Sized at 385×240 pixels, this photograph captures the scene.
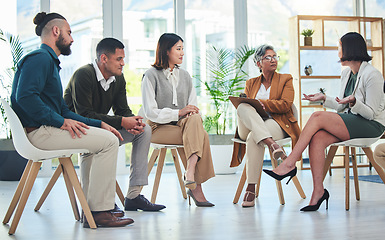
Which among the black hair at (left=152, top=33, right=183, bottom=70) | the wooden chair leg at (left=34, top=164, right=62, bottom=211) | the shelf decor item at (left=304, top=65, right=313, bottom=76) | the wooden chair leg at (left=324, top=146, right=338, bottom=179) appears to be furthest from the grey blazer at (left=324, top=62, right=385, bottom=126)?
the shelf decor item at (left=304, top=65, right=313, bottom=76)

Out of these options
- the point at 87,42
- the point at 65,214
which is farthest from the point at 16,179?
the point at 65,214

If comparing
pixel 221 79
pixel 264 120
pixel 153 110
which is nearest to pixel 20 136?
pixel 153 110

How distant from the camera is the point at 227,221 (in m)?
2.72

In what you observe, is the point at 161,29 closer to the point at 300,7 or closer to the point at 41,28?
the point at 300,7

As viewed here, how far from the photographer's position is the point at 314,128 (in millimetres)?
3088

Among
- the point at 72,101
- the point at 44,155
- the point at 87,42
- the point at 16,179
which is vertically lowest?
the point at 16,179

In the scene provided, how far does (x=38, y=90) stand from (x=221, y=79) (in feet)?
12.4

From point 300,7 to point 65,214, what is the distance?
5268mm

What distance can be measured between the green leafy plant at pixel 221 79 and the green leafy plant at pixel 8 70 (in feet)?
7.41

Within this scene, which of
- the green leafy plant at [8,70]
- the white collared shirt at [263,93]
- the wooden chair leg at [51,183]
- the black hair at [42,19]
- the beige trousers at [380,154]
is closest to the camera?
the beige trousers at [380,154]

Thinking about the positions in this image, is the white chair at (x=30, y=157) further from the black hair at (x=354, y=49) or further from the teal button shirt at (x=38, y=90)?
the black hair at (x=354, y=49)

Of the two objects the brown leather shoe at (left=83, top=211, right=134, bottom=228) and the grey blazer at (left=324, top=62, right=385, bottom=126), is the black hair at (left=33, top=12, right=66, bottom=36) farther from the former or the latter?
the grey blazer at (left=324, top=62, right=385, bottom=126)

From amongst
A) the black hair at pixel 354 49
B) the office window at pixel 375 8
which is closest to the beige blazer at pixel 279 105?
the black hair at pixel 354 49

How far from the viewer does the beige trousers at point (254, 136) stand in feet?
10.7
